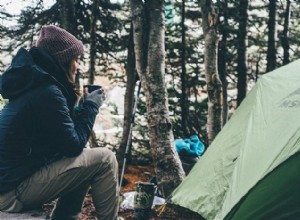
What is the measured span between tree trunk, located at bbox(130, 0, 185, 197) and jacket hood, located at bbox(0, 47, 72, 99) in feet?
8.47

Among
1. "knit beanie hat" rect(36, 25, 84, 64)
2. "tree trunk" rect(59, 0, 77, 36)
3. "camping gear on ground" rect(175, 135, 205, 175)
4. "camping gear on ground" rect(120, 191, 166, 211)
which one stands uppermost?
"tree trunk" rect(59, 0, 77, 36)

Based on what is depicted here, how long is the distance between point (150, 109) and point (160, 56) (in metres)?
0.82

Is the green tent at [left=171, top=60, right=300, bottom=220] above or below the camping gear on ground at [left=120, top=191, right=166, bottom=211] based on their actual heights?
above

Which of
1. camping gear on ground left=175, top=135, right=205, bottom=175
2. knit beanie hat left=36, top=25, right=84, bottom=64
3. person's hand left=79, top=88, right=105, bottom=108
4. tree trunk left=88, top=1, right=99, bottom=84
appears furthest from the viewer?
tree trunk left=88, top=1, right=99, bottom=84

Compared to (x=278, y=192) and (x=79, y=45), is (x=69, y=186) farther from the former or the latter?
(x=278, y=192)

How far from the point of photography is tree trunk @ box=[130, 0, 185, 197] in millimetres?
5828

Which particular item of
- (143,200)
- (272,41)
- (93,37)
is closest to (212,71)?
(93,37)

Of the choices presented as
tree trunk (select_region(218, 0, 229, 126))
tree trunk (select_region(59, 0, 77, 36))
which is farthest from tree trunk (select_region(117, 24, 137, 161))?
tree trunk (select_region(218, 0, 229, 126))

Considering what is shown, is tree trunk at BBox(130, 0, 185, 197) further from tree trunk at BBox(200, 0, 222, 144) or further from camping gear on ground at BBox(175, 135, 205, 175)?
tree trunk at BBox(200, 0, 222, 144)

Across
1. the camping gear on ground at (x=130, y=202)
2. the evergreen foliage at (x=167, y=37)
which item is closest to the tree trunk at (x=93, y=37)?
the evergreen foliage at (x=167, y=37)

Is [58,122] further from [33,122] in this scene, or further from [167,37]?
[167,37]

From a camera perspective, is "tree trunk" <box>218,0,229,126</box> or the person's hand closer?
the person's hand

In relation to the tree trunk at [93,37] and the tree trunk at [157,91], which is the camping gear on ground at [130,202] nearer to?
the tree trunk at [157,91]

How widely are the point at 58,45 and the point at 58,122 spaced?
731 millimetres
